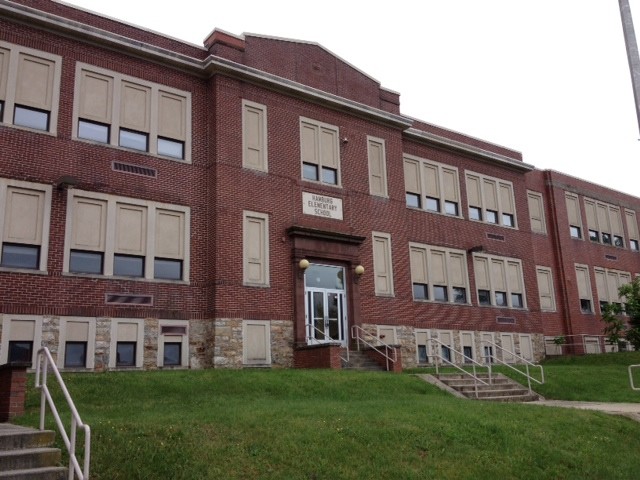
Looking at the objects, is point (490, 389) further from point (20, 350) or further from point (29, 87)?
point (29, 87)

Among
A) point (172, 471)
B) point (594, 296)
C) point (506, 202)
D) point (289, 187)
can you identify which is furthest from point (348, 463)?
point (594, 296)

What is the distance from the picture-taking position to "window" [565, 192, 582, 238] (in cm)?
3312

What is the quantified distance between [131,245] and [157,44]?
621 cm

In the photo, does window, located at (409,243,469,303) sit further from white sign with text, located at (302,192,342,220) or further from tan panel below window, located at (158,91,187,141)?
tan panel below window, located at (158,91,187,141)

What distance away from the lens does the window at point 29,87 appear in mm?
16156

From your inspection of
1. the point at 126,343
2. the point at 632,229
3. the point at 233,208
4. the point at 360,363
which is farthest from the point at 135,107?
the point at 632,229

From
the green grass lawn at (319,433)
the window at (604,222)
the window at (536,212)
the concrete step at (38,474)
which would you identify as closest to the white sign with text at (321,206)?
the green grass lawn at (319,433)

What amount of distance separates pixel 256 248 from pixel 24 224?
21.1 feet

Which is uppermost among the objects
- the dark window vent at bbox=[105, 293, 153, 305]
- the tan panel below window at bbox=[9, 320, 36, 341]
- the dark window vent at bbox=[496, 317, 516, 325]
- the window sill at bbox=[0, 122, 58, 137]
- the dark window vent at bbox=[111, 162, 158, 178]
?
the window sill at bbox=[0, 122, 58, 137]

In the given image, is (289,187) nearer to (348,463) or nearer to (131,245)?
(131,245)

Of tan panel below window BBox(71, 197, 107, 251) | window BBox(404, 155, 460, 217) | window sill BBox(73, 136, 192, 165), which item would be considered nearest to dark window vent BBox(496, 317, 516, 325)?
window BBox(404, 155, 460, 217)

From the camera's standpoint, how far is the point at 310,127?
856 inches

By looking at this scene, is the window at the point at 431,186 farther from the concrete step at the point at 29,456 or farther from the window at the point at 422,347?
the concrete step at the point at 29,456

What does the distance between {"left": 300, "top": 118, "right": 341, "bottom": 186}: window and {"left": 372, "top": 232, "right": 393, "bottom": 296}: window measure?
256 cm
